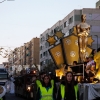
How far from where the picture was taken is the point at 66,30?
8931cm

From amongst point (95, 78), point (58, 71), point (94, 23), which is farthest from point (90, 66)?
point (94, 23)

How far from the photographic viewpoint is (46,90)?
994 centimetres

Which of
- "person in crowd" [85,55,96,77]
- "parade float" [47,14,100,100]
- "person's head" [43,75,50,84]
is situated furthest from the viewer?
"person in crowd" [85,55,96,77]

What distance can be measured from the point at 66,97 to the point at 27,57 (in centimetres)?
14481

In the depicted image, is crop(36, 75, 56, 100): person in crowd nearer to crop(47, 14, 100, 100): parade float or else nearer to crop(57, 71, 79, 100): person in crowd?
crop(57, 71, 79, 100): person in crowd

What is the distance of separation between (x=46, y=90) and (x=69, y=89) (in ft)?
2.47

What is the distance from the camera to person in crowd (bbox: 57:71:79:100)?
9398 millimetres

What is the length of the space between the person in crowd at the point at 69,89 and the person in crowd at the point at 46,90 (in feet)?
1.39

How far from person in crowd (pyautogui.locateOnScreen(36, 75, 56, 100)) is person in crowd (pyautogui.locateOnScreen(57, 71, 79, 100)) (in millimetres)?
423

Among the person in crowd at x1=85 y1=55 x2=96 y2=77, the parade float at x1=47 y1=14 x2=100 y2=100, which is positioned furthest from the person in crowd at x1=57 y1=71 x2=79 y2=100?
the person in crowd at x1=85 y1=55 x2=96 y2=77

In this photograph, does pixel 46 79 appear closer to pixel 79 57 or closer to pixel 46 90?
pixel 46 90

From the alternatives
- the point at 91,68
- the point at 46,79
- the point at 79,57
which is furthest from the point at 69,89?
the point at 79,57

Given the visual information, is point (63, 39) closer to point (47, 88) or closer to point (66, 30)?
point (47, 88)

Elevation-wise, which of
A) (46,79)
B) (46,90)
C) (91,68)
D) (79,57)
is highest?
(79,57)
